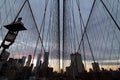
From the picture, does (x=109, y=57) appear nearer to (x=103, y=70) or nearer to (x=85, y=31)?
(x=103, y=70)

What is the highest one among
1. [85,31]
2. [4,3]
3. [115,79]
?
[85,31]

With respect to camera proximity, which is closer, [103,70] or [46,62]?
[103,70]

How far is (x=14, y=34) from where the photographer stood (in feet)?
11.1

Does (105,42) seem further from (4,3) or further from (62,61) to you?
(62,61)

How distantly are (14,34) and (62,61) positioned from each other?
21.5 meters

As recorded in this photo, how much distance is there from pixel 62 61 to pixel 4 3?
21160 millimetres

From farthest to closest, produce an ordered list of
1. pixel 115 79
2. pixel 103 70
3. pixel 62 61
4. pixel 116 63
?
pixel 62 61, pixel 103 70, pixel 116 63, pixel 115 79

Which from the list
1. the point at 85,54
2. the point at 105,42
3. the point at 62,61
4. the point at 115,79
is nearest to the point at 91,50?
the point at 85,54

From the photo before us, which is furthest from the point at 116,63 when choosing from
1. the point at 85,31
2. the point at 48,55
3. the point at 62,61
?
the point at 62,61

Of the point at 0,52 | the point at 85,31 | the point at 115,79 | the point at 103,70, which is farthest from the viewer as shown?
the point at 85,31

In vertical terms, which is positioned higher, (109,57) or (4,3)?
(4,3)

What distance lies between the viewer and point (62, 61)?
24531mm

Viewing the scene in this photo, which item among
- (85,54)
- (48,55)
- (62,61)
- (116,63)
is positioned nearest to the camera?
(116,63)

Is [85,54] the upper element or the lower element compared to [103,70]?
upper
